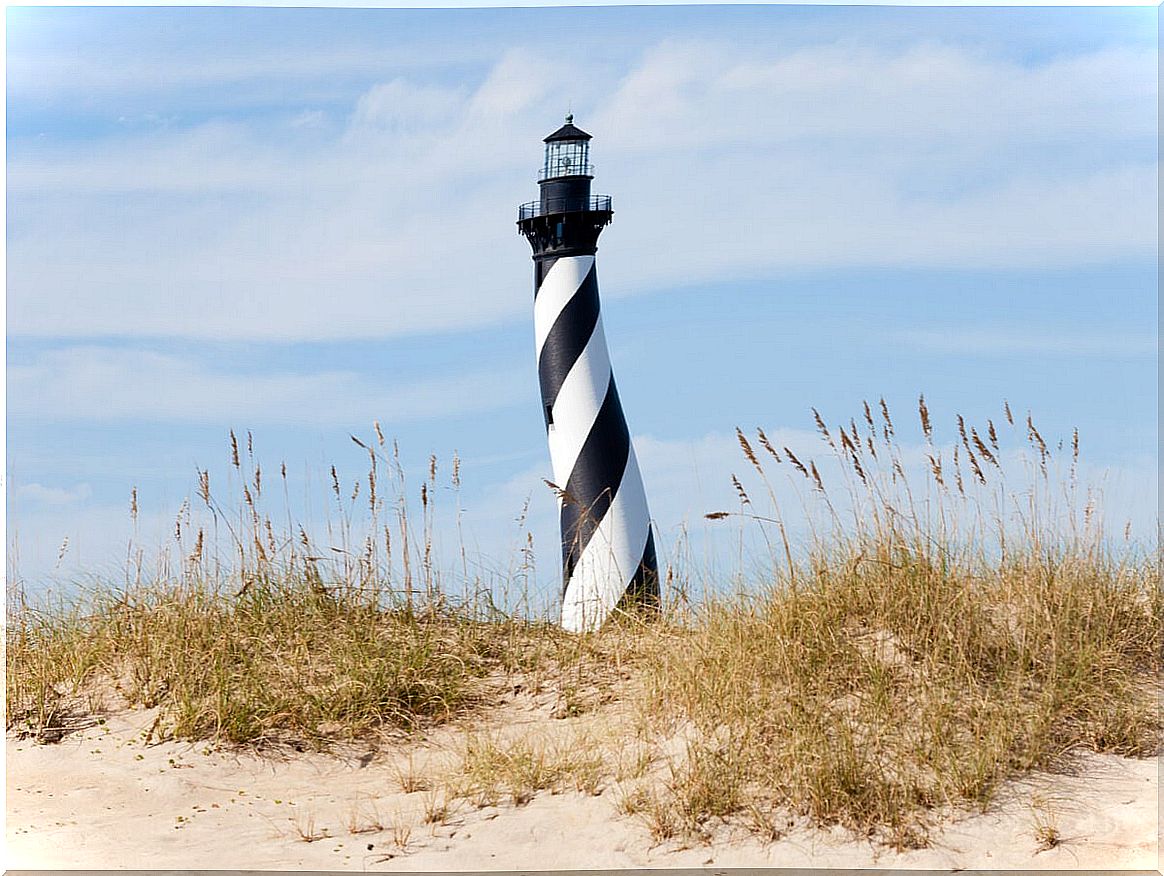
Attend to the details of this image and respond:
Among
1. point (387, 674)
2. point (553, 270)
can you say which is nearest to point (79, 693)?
point (387, 674)

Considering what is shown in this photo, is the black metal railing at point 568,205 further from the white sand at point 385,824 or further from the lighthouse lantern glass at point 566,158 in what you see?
the white sand at point 385,824

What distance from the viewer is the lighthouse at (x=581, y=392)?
8219 mm

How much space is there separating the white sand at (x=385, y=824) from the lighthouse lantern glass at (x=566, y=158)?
4960mm

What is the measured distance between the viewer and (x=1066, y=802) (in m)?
4.30

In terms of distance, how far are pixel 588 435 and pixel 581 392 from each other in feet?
1.02

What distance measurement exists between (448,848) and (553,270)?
515 cm

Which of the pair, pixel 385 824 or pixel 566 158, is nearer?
pixel 385 824

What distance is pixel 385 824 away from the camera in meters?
4.44

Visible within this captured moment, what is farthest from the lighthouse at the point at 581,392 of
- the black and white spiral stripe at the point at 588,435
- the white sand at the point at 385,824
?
the white sand at the point at 385,824

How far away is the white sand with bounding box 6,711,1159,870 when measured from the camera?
4.06 meters

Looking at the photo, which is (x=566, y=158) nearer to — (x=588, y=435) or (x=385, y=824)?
(x=588, y=435)

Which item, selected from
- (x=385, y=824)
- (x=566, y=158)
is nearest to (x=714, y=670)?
(x=385, y=824)

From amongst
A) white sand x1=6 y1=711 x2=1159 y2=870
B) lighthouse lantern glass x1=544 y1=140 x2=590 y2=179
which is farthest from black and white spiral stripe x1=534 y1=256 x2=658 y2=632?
white sand x1=6 y1=711 x2=1159 y2=870

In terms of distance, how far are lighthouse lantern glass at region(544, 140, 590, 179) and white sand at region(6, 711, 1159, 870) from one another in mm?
4960
